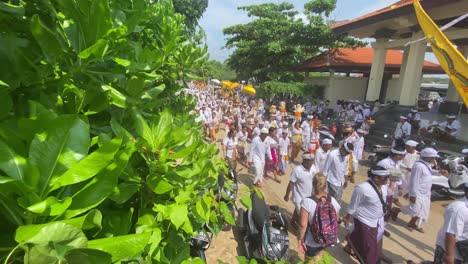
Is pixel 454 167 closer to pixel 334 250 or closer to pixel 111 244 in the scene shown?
pixel 334 250

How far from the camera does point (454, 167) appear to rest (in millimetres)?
7410

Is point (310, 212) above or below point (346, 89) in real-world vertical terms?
below

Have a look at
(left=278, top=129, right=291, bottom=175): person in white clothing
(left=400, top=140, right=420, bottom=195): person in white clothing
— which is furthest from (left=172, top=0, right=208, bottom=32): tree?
(left=400, top=140, right=420, bottom=195): person in white clothing

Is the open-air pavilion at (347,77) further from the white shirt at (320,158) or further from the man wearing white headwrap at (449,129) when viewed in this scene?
the white shirt at (320,158)

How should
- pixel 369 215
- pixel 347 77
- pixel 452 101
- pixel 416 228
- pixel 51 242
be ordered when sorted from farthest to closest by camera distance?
1. pixel 347 77
2. pixel 452 101
3. pixel 416 228
4. pixel 369 215
5. pixel 51 242

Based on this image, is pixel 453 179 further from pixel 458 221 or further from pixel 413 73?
pixel 413 73

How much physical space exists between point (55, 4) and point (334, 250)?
5208 mm

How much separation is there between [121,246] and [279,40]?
69.0ft

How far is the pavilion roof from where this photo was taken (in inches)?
769

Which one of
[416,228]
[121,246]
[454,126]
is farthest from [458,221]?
[454,126]

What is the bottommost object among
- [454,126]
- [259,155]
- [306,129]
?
[259,155]

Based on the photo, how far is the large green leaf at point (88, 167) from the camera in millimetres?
697

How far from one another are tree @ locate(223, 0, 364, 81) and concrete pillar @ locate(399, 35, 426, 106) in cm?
640

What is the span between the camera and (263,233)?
450 cm
